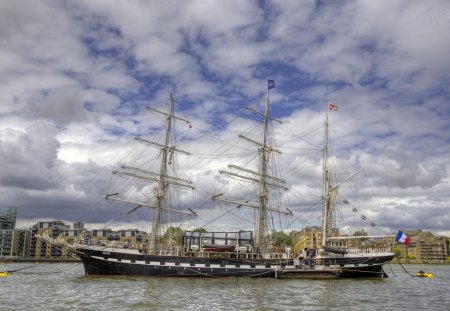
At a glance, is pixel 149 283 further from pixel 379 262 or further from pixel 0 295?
pixel 379 262

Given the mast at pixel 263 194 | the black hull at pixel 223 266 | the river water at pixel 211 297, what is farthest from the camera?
the mast at pixel 263 194

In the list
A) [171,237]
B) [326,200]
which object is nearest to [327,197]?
[326,200]

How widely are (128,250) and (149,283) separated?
904 cm

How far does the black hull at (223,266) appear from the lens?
54906 mm

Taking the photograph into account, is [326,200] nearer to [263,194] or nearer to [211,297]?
[263,194]

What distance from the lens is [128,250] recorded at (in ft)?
181

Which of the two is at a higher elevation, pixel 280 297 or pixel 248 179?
pixel 248 179

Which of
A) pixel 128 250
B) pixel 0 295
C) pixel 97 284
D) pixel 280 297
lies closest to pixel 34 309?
pixel 0 295

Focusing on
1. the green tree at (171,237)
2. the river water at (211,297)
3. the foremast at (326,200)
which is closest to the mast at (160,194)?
the green tree at (171,237)

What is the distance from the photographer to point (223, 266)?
186ft

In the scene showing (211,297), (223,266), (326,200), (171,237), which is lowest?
(211,297)

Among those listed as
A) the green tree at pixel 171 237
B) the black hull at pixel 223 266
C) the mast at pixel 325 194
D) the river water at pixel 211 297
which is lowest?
the river water at pixel 211 297

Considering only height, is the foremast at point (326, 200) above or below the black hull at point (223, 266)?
above

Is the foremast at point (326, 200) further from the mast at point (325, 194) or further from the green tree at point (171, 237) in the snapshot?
the green tree at point (171, 237)
